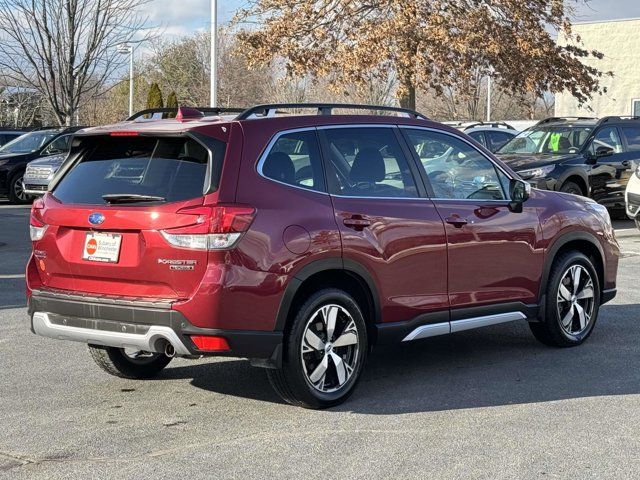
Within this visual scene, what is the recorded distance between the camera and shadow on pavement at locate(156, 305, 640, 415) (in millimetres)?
6422

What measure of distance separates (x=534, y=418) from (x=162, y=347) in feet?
7.09

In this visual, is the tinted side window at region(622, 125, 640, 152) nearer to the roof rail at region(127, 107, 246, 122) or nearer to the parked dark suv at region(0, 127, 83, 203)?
the parked dark suv at region(0, 127, 83, 203)

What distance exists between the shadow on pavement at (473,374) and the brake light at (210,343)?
0.90 m

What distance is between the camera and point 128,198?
586cm

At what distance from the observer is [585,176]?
704 inches

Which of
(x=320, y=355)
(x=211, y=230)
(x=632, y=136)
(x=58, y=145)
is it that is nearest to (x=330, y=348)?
(x=320, y=355)

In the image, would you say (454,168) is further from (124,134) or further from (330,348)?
(124,134)

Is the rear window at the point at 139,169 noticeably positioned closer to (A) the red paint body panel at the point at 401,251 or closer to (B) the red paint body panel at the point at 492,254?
(A) the red paint body panel at the point at 401,251

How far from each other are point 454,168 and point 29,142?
64.2 ft

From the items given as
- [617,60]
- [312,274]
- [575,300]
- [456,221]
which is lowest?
[575,300]

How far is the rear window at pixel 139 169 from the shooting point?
5.77 metres

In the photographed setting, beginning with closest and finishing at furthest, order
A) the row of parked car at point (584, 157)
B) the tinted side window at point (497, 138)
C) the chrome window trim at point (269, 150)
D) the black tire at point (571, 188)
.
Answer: the chrome window trim at point (269, 150)
the row of parked car at point (584, 157)
the black tire at point (571, 188)
the tinted side window at point (497, 138)

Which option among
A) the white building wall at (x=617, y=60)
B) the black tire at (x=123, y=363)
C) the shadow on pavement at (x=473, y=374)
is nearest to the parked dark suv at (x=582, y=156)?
the shadow on pavement at (x=473, y=374)

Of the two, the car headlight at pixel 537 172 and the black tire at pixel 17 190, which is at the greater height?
the car headlight at pixel 537 172
